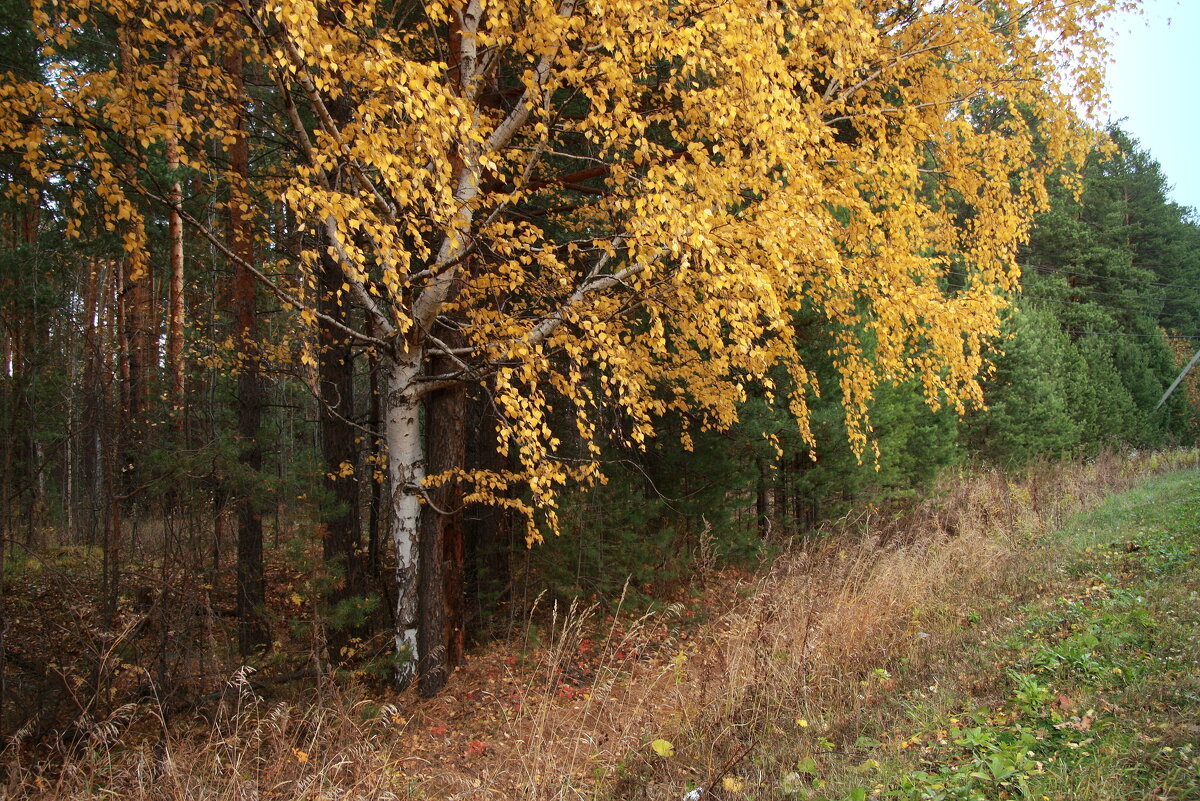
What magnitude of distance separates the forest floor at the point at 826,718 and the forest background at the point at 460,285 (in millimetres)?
811

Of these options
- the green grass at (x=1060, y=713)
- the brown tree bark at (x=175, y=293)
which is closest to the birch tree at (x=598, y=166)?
the brown tree bark at (x=175, y=293)

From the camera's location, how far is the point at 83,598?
4.98m

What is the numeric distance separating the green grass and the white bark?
384 centimetres

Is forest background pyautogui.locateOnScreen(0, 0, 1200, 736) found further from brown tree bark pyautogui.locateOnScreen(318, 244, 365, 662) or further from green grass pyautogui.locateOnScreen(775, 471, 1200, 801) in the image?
green grass pyautogui.locateOnScreen(775, 471, 1200, 801)

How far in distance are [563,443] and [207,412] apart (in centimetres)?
364

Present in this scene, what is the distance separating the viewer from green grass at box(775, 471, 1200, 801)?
2.62m

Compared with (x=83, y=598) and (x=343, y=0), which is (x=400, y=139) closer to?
(x=343, y=0)

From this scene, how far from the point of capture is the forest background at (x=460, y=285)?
4410mm

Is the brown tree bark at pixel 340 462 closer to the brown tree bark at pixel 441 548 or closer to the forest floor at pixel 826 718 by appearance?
the brown tree bark at pixel 441 548

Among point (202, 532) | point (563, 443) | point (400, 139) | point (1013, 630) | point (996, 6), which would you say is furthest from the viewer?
point (563, 443)

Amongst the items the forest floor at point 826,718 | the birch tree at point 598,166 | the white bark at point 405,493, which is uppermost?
the birch tree at point 598,166

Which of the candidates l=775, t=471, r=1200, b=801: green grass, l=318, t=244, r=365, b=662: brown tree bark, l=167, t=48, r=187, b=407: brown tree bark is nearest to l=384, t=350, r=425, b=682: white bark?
l=318, t=244, r=365, b=662: brown tree bark

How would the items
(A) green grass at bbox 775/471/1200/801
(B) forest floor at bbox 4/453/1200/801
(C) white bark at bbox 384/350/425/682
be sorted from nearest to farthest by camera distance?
(A) green grass at bbox 775/471/1200/801, (B) forest floor at bbox 4/453/1200/801, (C) white bark at bbox 384/350/425/682

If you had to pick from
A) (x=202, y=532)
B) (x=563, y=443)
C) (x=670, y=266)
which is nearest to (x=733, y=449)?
(x=563, y=443)
